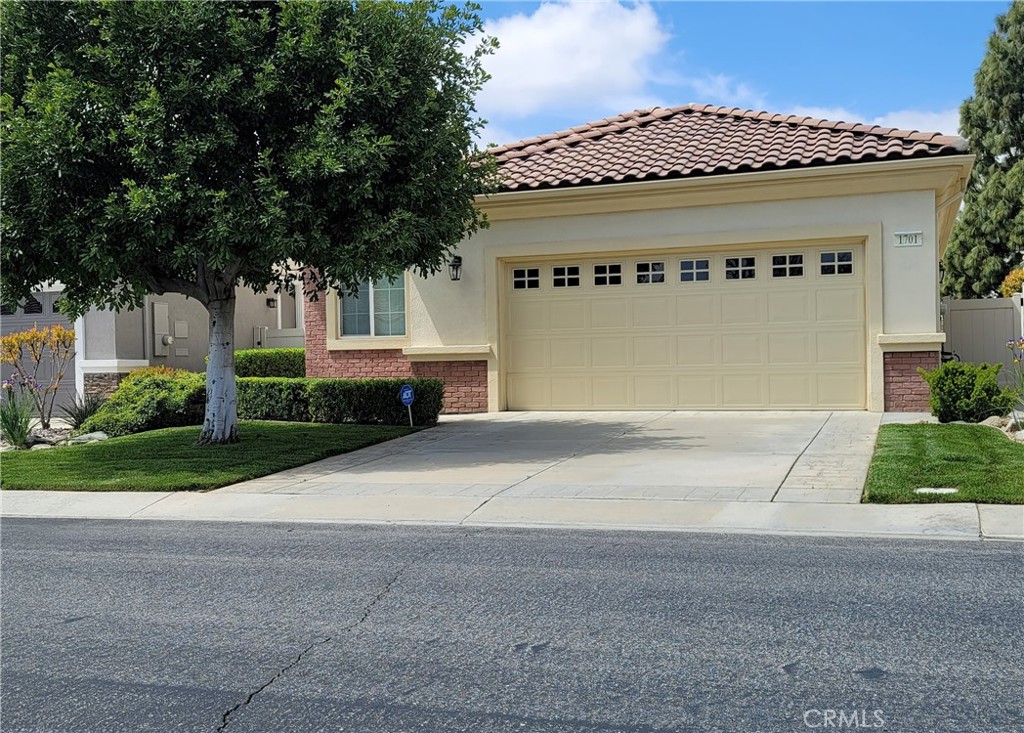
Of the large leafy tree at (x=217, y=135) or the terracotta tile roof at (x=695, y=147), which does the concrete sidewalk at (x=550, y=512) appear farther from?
the terracotta tile roof at (x=695, y=147)

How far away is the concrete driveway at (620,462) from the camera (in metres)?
9.05

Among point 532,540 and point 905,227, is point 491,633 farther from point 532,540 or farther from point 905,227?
point 905,227

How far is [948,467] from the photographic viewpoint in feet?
29.7

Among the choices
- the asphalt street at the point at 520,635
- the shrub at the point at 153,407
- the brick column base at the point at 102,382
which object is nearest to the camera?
the asphalt street at the point at 520,635

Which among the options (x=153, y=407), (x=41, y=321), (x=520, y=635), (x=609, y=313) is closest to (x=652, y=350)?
(x=609, y=313)

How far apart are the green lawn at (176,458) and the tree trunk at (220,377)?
279mm

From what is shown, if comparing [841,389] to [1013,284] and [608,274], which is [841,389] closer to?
[608,274]

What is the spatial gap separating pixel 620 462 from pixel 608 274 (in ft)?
22.6

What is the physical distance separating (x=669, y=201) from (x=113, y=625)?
12.9 metres

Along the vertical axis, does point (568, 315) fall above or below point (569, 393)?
above

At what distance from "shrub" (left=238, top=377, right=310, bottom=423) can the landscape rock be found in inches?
87.6

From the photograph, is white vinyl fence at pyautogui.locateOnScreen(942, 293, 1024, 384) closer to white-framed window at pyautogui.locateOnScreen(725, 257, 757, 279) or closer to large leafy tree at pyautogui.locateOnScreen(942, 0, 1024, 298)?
white-framed window at pyautogui.locateOnScreen(725, 257, 757, 279)

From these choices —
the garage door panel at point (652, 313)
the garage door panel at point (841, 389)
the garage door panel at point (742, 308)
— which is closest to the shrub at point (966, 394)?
the garage door panel at point (841, 389)

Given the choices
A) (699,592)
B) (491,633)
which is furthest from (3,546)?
(699,592)
